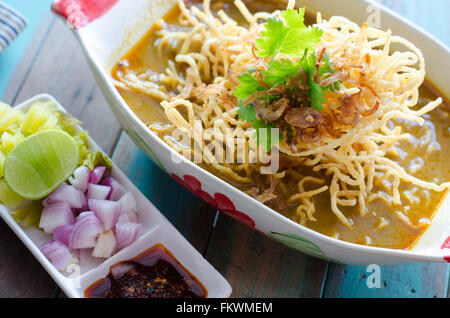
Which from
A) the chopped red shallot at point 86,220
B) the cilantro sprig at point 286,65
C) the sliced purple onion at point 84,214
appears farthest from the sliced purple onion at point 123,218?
the cilantro sprig at point 286,65

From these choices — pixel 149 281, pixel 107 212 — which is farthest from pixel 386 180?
pixel 107 212

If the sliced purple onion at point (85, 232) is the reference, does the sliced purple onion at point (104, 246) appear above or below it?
below

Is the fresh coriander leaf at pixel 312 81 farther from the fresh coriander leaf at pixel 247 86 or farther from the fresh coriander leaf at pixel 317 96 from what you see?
the fresh coriander leaf at pixel 247 86

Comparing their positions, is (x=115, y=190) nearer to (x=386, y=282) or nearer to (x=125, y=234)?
(x=125, y=234)

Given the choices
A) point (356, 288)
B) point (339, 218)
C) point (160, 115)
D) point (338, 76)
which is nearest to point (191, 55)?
point (160, 115)

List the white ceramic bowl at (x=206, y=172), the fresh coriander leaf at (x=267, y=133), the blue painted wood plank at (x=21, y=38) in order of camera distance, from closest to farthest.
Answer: the white ceramic bowl at (x=206, y=172)
the fresh coriander leaf at (x=267, y=133)
the blue painted wood plank at (x=21, y=38)

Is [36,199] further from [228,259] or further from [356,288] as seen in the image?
[356,288]
